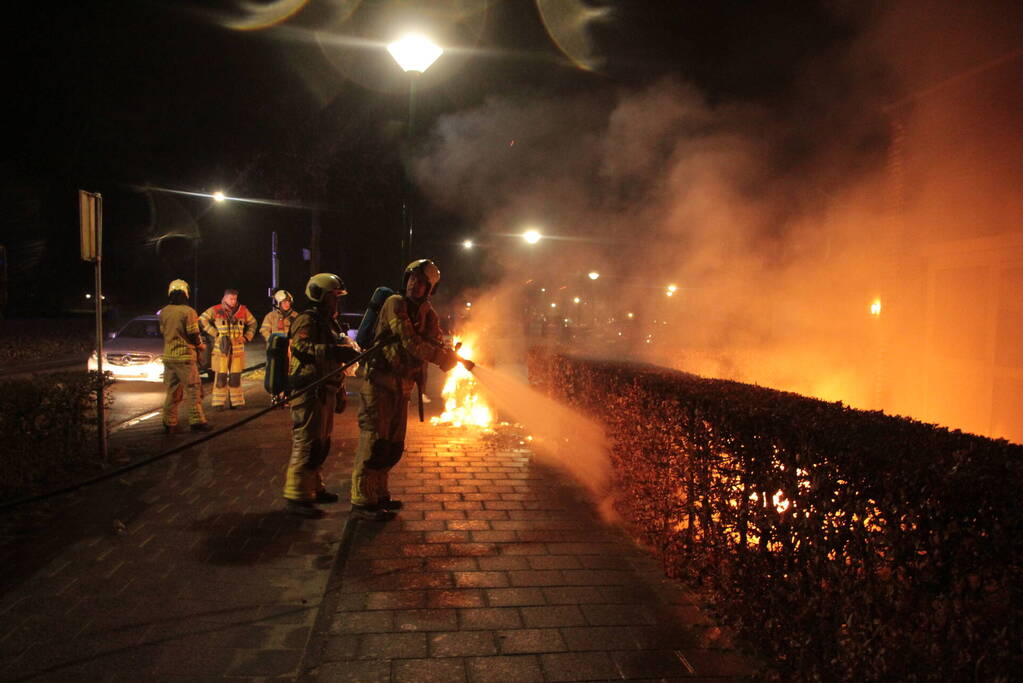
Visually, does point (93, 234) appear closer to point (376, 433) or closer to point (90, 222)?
point (90, 222)

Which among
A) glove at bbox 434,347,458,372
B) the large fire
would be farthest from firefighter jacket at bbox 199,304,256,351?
glove at bbox 434,347,458,372

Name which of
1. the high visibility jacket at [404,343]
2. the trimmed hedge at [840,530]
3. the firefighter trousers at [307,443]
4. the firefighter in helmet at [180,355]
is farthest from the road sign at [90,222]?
the trimmed hedge at [840,530]

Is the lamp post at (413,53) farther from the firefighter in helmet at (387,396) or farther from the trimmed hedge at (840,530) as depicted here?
the trimmed hedge at (840,530)

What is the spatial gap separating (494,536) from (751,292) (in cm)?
919

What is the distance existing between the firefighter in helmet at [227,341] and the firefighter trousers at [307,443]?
501cm

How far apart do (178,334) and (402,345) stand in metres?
4.08

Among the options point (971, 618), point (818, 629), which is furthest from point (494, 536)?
point (971, 618)

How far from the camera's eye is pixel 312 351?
497cm

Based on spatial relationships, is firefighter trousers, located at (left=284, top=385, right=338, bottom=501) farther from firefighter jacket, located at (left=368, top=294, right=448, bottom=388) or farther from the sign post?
the sign post

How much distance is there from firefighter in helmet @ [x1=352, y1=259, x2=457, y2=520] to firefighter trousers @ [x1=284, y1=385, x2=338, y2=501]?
331 mm

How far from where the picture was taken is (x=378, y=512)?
4699mm

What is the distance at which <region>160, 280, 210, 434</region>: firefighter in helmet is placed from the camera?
733cm

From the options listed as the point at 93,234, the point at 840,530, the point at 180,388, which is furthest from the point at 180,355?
the point at 840,530

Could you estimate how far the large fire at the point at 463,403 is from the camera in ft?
30.0
